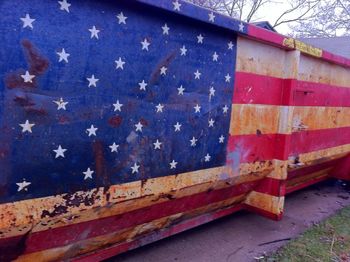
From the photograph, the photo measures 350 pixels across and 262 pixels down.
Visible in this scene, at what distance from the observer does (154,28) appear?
173 centimetres

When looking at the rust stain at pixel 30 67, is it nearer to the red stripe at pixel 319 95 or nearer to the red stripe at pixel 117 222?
the red stripe at pixel 117 222

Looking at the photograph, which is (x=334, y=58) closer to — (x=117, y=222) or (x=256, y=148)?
(x=256, y=148)

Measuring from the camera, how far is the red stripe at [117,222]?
157cm

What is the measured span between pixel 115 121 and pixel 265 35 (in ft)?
4.32

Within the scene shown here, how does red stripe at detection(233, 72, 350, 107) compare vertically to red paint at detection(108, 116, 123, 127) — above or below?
above

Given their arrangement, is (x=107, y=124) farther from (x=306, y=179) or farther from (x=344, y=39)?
(x=344, y=39)

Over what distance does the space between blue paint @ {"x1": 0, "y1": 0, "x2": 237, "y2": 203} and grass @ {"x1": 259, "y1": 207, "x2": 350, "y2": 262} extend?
1.08m

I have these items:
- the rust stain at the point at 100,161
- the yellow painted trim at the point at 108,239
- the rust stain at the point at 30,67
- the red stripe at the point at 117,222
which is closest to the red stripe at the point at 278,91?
the red stripe at the point at 117,222

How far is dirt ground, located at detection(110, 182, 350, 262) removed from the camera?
2.46 m

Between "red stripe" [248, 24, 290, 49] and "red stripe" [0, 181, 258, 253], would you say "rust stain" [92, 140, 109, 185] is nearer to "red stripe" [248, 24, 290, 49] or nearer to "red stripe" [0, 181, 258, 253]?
"red stripe" [0, 181, 258, 253]

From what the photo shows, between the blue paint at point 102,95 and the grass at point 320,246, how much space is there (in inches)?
42.5

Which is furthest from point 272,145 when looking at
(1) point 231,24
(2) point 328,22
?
(2) point 328,22

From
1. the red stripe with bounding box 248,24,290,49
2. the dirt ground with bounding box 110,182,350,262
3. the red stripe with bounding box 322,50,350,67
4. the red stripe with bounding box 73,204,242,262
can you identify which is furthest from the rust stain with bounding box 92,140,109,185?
the red stripe with bounding box 322,50,350,67

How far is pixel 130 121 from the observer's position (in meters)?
1.70
